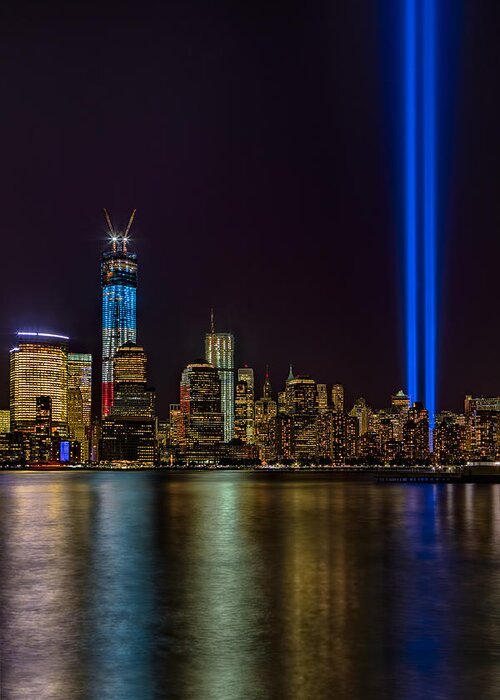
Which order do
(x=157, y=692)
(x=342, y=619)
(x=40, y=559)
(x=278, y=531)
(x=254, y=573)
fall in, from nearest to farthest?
(x=157, y=692) → (x=342, y=619) → (x=254, y=573) → (x=40, y=559) → (x=278, y=531)

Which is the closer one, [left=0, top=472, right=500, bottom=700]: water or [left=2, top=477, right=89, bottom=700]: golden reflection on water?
[left=0, top=472, right=500, bottom=700]: water

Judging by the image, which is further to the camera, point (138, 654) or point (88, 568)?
point (88, 568)

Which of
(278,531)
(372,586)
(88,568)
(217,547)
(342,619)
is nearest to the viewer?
(342,619)

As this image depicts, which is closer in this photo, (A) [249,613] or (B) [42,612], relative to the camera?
(A) [249,613]

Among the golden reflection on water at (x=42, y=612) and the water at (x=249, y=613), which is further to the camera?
the golden reflection on water at (x=42, y=612)

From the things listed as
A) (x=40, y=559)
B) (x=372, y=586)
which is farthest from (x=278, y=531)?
(x=372, y=586)

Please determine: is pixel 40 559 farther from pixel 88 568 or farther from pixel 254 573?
pixel 254 573
